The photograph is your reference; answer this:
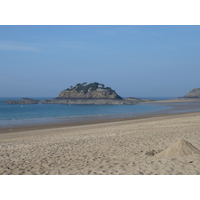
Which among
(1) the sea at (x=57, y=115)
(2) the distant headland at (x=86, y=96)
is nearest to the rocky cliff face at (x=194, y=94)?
(2) the distant headland at (x=86, y=96)

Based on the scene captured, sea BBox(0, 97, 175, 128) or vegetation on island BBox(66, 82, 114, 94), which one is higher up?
vegetation on island BBox(66, 82, 114, 94)

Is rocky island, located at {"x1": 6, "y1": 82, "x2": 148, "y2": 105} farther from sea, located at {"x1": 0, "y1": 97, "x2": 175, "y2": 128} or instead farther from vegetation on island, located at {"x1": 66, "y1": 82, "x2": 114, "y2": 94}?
sea, located at {"x1": 0, "y1": 97, "x2": 175, "y2": 128}

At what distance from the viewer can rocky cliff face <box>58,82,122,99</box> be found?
105m

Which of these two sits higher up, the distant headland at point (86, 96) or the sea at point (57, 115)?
the distant headland at point (86, 96)

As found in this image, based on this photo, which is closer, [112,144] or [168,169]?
[168,169]

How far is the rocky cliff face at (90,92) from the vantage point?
4153 inches

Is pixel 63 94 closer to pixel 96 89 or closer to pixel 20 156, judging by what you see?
pixel 96 89

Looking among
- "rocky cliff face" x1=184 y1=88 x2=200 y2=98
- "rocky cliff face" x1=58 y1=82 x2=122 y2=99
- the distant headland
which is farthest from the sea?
"rocky cliff face" x1=184 y1=88 x2=200 y2=98

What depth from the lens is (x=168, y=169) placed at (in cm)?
625

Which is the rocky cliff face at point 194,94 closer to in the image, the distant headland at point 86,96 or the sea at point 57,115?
the distant headland at point 86,96

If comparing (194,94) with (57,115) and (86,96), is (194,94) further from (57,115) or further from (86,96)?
(57,115)

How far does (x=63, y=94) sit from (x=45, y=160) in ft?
360
